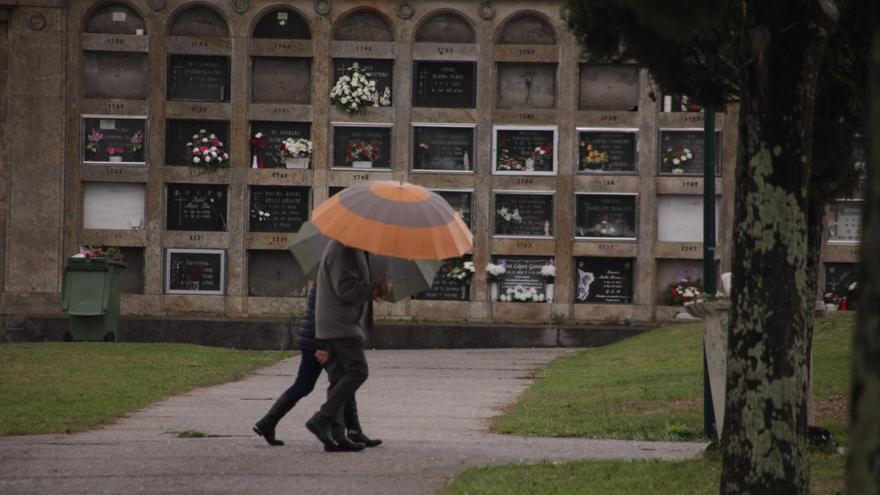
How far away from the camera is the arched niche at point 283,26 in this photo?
21.9 metres

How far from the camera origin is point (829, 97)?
7809 millimetres

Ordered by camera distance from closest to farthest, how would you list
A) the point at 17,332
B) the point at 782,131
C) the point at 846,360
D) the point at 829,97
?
the point at 782,131 < the point at 829,97 < the point at 846,360 < the point at 17,332

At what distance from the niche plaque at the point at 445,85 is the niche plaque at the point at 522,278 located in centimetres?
237

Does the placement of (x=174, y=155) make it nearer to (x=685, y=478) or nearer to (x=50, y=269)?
(x=50, y=269)

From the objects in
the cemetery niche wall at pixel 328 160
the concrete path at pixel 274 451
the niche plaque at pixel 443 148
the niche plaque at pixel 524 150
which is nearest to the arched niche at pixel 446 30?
the cemetery niche wall at pixel 328 160

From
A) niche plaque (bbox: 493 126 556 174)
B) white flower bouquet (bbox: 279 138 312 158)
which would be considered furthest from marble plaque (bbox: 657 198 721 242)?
white flower bouquet (bbox: 279 138 312 158)

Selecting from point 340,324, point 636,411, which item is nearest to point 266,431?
point 340,324

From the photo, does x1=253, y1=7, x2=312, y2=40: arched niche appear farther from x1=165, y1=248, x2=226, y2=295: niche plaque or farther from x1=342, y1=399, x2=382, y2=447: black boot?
x1=342, y1=399, x2=382, y2=447: black boot

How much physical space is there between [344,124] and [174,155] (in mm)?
2529

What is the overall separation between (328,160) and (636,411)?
11.0 meters

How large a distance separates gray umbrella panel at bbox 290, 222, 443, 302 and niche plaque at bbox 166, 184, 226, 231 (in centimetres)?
1263

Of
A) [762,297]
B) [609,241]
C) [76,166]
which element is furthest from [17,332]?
[762,297]

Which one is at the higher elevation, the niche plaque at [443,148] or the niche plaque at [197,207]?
the niche plaque at [443,148]

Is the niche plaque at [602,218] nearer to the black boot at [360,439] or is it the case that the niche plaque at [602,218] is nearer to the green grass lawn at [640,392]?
the green grass lawn at [640,392]
